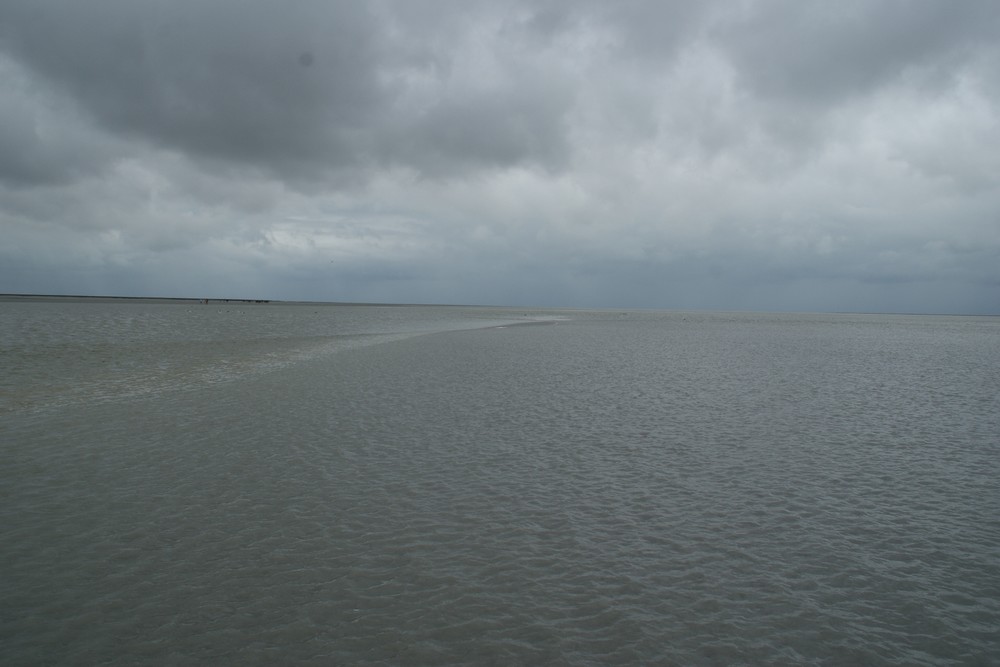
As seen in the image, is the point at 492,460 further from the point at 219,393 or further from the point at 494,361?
the point at 494,361

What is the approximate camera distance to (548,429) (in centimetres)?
1930

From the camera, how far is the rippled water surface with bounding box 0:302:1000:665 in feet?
24.3

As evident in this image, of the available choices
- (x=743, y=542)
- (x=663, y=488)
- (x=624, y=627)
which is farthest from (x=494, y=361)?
(x=624, y=627)

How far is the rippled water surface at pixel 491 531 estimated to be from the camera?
24.3 feet

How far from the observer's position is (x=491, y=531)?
1071cm

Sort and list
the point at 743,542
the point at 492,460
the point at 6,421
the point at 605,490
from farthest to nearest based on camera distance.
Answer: the point at 6,421 < the point at 492,460 < the point at 605,490 < the point at 743,542

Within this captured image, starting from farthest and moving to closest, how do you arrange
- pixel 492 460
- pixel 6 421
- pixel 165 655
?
pixel 6 421 → pixel 492 460 → pixel 165 655

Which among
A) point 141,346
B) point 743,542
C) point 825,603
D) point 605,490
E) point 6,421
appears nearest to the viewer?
point 825,603

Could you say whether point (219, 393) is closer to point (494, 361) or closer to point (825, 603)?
point (494, 361)

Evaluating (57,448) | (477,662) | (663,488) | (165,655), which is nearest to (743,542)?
(663,488)

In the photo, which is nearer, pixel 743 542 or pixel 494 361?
pixel 743 542

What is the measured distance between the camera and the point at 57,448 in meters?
15.8

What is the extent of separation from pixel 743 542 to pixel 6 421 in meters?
22.0

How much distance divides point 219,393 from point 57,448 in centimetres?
939
